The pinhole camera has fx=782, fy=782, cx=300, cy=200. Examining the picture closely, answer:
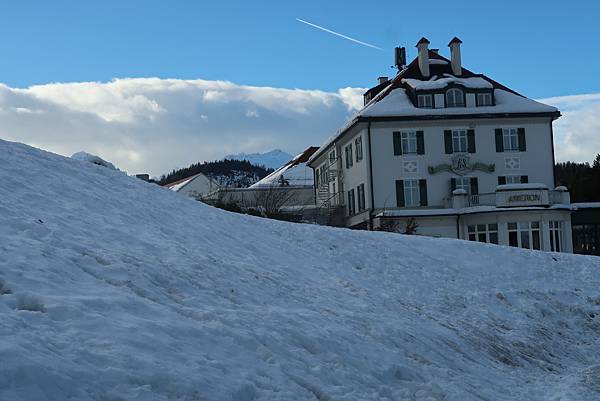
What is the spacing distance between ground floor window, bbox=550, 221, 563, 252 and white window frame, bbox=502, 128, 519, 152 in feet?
18.4

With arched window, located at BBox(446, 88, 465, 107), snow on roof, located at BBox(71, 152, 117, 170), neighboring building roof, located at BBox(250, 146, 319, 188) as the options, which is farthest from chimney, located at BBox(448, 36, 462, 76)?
snow on roof, located at BBox(71, 152, 117, 170)

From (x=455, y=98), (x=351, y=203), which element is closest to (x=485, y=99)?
(x=455, y=98)

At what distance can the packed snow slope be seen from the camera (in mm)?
6656

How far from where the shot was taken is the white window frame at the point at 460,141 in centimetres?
4509

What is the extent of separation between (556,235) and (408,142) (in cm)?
960

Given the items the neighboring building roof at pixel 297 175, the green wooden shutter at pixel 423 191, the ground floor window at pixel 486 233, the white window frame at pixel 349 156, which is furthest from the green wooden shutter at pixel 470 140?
the neighboring building roof at pixel 297 175

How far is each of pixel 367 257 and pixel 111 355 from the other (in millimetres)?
12009

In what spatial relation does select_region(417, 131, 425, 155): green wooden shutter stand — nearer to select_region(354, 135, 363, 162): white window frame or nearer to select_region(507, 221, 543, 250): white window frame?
select_region(354, 135, 363, 162): white window frame

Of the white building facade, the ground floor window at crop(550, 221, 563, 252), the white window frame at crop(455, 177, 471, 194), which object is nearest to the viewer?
the ground floor window at crop(550, 221, 563, 252)

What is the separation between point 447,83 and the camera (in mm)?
45438

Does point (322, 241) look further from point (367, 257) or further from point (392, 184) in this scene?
point (392, 184)

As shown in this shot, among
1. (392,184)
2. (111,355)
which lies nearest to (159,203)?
(111,355)

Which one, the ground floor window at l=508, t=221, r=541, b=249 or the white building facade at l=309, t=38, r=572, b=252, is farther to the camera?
the white building facade at l=309, t=38, r=572, b=252

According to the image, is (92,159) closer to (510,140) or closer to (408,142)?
(408,142)
